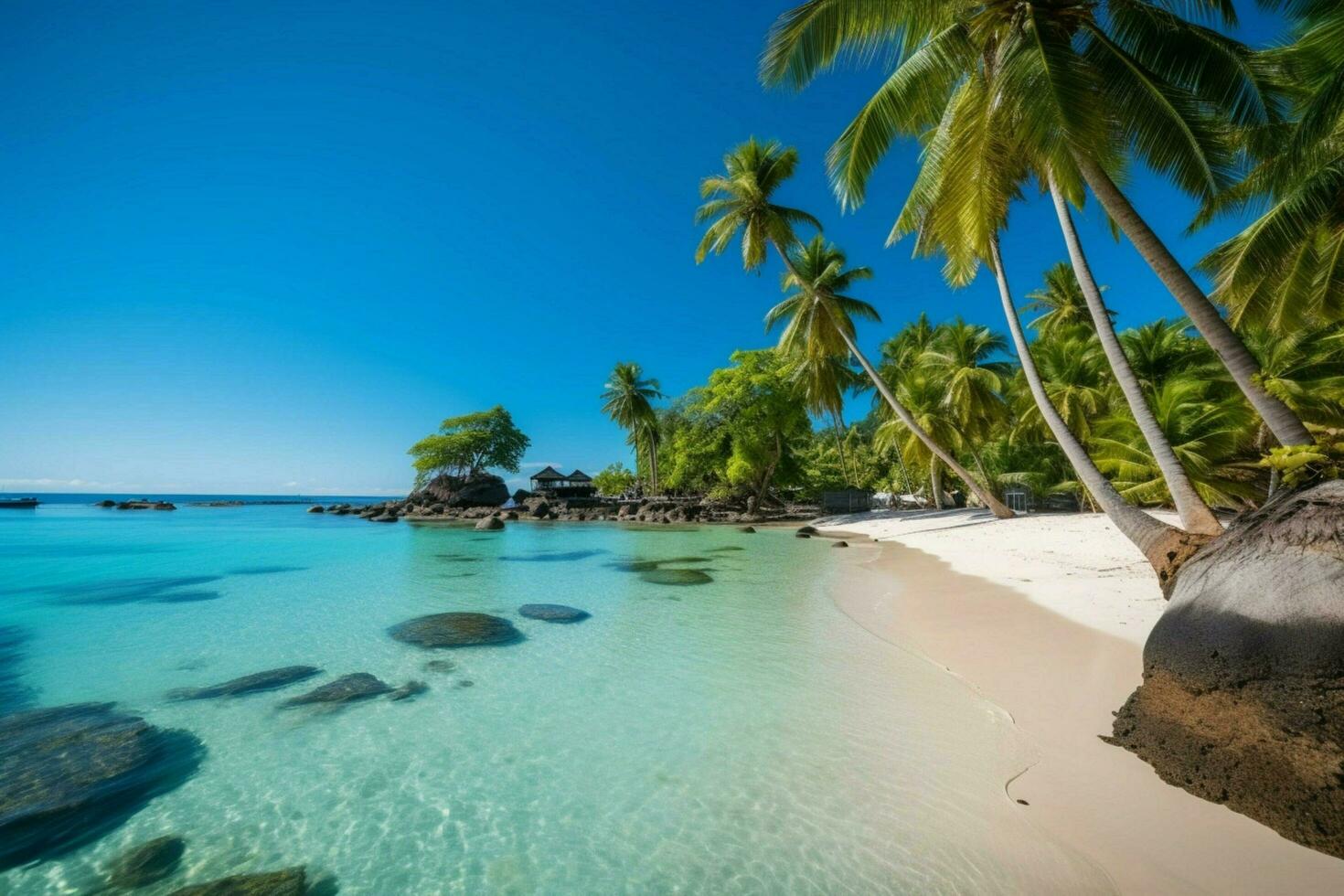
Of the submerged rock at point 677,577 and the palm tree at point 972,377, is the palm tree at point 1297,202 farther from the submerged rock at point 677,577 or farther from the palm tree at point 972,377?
the palm tree at point 972,377

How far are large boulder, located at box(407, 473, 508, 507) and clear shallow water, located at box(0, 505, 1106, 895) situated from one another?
3940 cm

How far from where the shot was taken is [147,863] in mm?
2580

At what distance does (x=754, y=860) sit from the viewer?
8.45 feet

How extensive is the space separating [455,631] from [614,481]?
40.2 meters

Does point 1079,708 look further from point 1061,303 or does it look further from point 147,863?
point 1061,303

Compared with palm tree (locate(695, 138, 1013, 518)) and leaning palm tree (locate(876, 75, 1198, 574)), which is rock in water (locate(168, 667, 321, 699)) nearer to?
leaning palm tree (locate(876, 75, 1198, 574))

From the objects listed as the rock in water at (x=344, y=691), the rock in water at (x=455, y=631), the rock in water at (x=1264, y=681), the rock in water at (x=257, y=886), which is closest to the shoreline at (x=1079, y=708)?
the rock in water at (x=1264, y=681)

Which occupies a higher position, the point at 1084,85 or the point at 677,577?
the point at 1084,85

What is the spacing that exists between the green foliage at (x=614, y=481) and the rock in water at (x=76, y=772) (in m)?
42.4

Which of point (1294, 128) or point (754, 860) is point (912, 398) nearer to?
point (1294, 128)

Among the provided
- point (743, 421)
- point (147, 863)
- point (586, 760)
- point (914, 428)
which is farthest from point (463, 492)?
point (147, 863)

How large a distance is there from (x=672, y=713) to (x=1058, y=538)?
12240 millimetres

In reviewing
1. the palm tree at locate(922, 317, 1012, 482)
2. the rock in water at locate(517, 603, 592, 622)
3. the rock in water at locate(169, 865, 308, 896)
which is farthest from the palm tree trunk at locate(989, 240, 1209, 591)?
the palm tree at locate(922, 317, 1012, 482)

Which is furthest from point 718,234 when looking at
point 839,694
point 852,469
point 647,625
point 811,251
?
point 852,469
